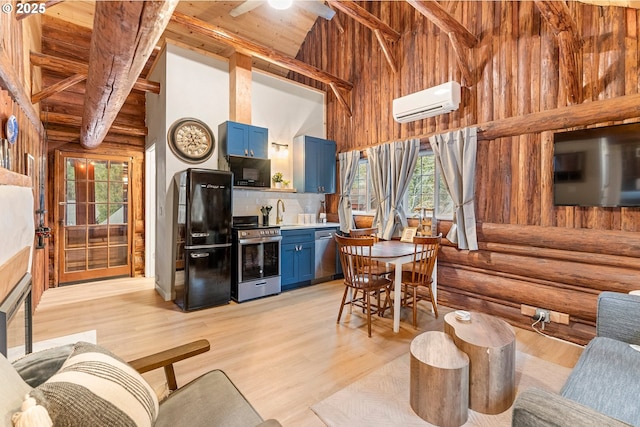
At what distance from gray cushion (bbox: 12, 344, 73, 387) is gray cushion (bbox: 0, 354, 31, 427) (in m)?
0.26

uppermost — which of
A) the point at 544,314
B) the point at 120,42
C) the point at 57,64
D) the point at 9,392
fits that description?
the point at 57,64

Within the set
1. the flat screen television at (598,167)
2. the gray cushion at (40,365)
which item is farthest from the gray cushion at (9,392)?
the flat screen television at (598,167)

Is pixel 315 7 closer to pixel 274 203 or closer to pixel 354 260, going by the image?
pixel 274 203

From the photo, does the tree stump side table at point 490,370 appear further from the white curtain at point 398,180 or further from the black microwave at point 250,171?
the black microwave at point 250,171

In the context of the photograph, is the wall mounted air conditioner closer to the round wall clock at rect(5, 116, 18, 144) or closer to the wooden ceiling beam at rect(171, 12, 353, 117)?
the wooden ceiling beam at rect(171, 12, 353, 117)

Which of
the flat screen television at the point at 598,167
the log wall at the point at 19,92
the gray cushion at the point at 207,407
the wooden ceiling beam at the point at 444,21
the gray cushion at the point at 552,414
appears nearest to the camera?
the gray cushion at the point at 552,414

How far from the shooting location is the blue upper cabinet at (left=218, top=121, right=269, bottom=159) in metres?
4.16

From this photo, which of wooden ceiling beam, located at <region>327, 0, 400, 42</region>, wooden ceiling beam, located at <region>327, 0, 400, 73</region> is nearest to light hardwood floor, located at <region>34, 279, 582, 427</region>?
wooden ceiling beam, located at <region>327, 0, 400, 73</region>

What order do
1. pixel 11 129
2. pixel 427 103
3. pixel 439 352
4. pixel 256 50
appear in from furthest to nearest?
1. pixel 256 50
2. pixel 427 103
3. pixel 11 129
4. pixel 439 352

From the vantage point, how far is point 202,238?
3652 mm

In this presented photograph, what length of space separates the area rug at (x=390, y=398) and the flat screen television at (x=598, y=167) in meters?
1.56

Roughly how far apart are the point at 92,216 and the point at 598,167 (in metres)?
6.78

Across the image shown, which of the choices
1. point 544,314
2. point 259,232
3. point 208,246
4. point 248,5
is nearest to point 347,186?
point 259,232

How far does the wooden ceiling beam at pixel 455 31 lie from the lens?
→ 3.16m
